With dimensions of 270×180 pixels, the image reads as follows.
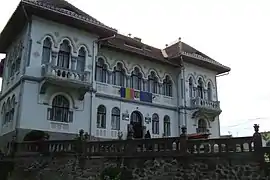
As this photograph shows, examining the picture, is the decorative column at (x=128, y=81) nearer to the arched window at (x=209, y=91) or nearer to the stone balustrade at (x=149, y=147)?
the arched window at (x=209, y=91)

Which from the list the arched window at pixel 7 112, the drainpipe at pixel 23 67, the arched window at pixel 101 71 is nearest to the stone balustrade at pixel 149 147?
the drainpipe at pixel 23 67

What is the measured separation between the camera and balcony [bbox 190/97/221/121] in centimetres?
2545

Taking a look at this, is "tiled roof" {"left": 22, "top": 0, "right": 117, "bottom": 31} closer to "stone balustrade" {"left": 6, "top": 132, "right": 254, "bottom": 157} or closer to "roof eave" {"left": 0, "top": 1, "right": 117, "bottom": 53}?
"roof eave" {"left": 0, "top": 1, "right": 117, "bottom": 53}

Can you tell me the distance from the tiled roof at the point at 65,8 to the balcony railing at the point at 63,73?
131 inches

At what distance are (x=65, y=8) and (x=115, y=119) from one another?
26.1 ft

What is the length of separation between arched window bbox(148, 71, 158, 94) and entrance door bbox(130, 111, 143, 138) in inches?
90.6

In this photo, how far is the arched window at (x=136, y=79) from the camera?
939 inches

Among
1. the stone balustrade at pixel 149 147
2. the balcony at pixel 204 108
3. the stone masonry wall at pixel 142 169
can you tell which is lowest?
the stone masonry wall at pixel 142 169

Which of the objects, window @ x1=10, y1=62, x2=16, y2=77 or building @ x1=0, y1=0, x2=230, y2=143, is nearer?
building @ x1=0, y1=0, x2=230, y2=143

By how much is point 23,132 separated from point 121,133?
688 centimetres

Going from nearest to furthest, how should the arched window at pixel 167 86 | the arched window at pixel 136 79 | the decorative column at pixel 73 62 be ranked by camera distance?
the decorative column at pixel 73 62 < the arched window at pixel 136 79 < the arched window at pixel 167 86

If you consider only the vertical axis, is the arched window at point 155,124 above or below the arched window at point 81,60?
below

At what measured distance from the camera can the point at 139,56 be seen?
2403 centimetres

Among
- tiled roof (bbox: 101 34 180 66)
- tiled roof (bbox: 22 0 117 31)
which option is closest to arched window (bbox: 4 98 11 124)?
tiled roof (bbox: 22 0 117 31)
